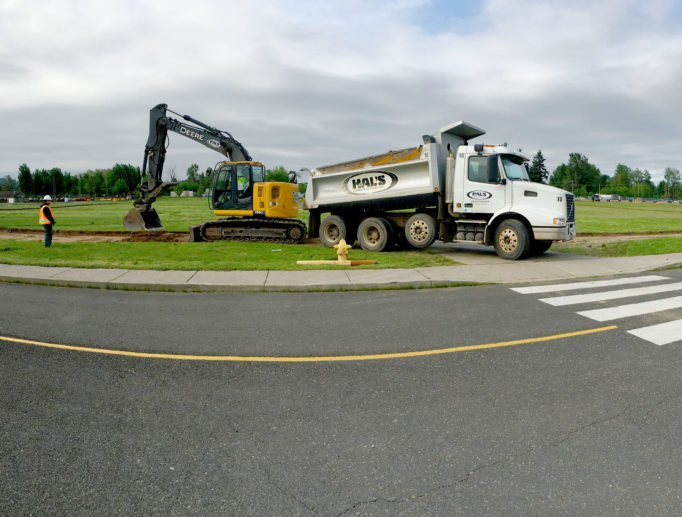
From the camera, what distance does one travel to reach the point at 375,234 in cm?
1659

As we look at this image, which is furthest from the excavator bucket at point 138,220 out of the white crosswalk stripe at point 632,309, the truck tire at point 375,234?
the white crosswalk stripe at point 632,309

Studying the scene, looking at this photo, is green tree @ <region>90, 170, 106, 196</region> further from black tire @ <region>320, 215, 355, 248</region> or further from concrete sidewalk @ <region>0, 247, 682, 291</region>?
concrete sidewalk @ <region>0, 247, 682, 291</region>

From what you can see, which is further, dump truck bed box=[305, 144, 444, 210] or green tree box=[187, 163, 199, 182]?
green tree box=[187, 163, 199, 182]

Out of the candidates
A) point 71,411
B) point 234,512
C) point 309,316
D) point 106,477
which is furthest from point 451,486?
point 309,316

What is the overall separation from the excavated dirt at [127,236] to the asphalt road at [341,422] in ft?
44.8

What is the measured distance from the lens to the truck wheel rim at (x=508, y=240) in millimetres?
14211

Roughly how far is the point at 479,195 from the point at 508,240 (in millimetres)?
1580

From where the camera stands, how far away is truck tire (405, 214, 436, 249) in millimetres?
15328

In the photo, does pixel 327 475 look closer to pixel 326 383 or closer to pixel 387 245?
pixel 326 383

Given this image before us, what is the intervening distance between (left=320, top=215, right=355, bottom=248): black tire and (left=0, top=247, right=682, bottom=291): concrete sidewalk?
5.24 metres

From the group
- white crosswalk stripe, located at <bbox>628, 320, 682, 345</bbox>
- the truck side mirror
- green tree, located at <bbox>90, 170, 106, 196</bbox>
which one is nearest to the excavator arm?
the truck side mirror

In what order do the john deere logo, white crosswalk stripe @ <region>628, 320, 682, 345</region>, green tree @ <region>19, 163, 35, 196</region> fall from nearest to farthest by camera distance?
white crosswalk stripe @ <region>628, 320, 682, 345</region>
the john deere logo
green tree @ <region>19, 163, 35, 196</region>

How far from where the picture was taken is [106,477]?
11.2 feet

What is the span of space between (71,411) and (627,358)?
595 centimetres
